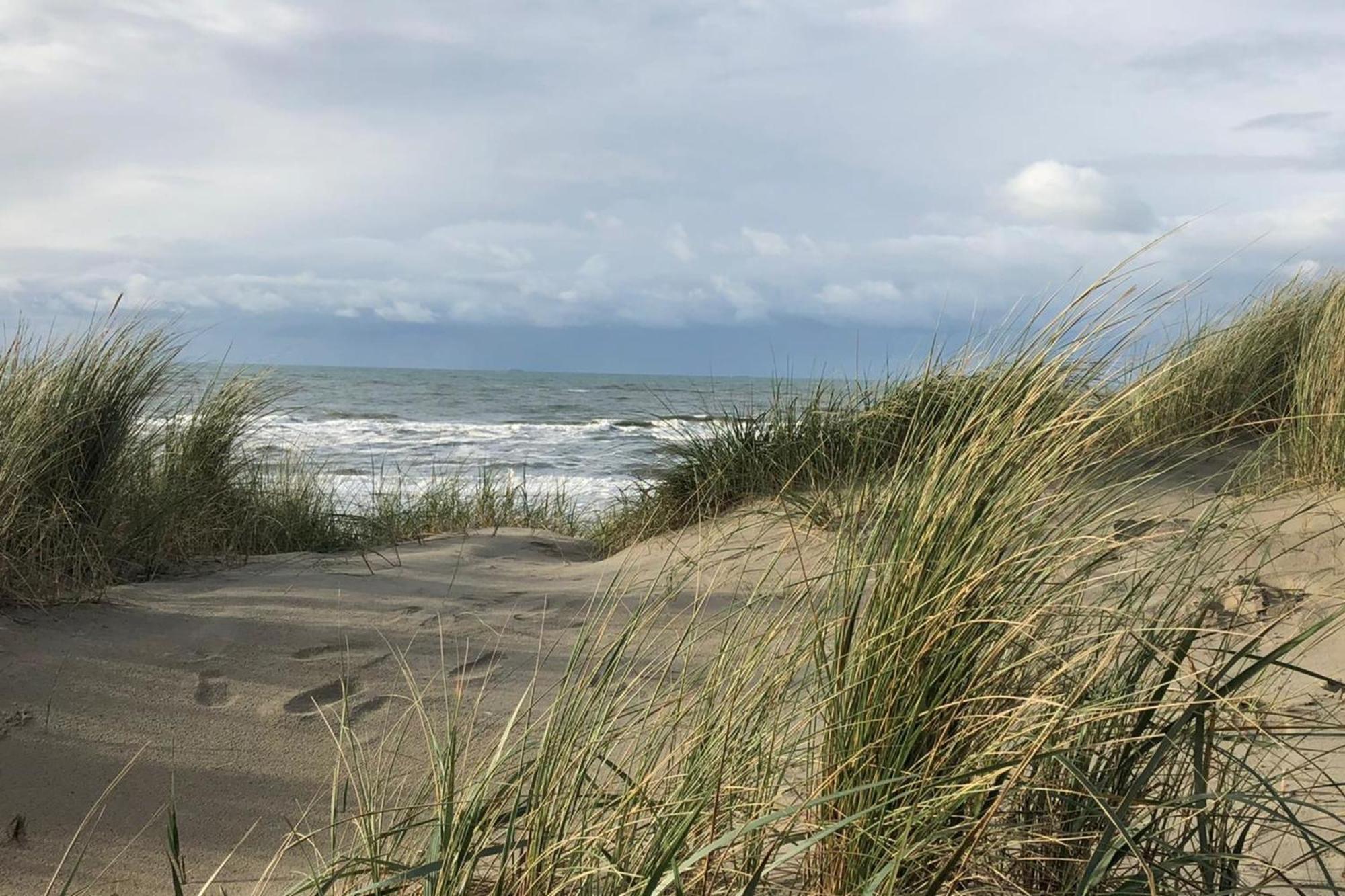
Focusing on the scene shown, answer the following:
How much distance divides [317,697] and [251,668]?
0.31 metres

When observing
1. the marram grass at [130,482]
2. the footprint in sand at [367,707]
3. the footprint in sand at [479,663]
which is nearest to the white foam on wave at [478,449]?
the marram grass at [130,482]

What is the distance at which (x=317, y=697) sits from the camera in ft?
11.5

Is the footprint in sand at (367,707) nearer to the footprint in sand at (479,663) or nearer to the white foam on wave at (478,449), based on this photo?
the footprint in sand at (479,663)

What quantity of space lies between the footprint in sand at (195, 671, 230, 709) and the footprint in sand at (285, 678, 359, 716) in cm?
22

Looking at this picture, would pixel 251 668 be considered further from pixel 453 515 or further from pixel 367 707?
pixel 453 515

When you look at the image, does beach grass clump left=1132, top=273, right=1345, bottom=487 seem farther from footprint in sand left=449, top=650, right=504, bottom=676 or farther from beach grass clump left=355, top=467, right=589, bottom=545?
beach grass clump left=355, top=467, right=589, bottom=545

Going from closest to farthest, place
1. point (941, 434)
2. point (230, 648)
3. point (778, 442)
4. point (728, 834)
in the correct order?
→ 1. point (728, 834)
2. point (941, 434)
3. point (230, 648)
4. point (778, 442)

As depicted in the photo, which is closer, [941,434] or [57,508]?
[941,434]

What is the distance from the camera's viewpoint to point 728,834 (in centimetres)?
138

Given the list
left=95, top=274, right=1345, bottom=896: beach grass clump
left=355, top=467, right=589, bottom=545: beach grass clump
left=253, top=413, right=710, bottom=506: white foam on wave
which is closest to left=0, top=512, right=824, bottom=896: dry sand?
left=95, top=274, right=1345, bottom=896: beach grass clump

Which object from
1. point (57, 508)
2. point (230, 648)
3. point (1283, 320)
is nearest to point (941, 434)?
point (230, 648)

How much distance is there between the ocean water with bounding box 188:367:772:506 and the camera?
8.16 metres

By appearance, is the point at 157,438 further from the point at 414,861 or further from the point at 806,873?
the point at 806,873

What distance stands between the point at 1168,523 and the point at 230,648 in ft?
11.4
